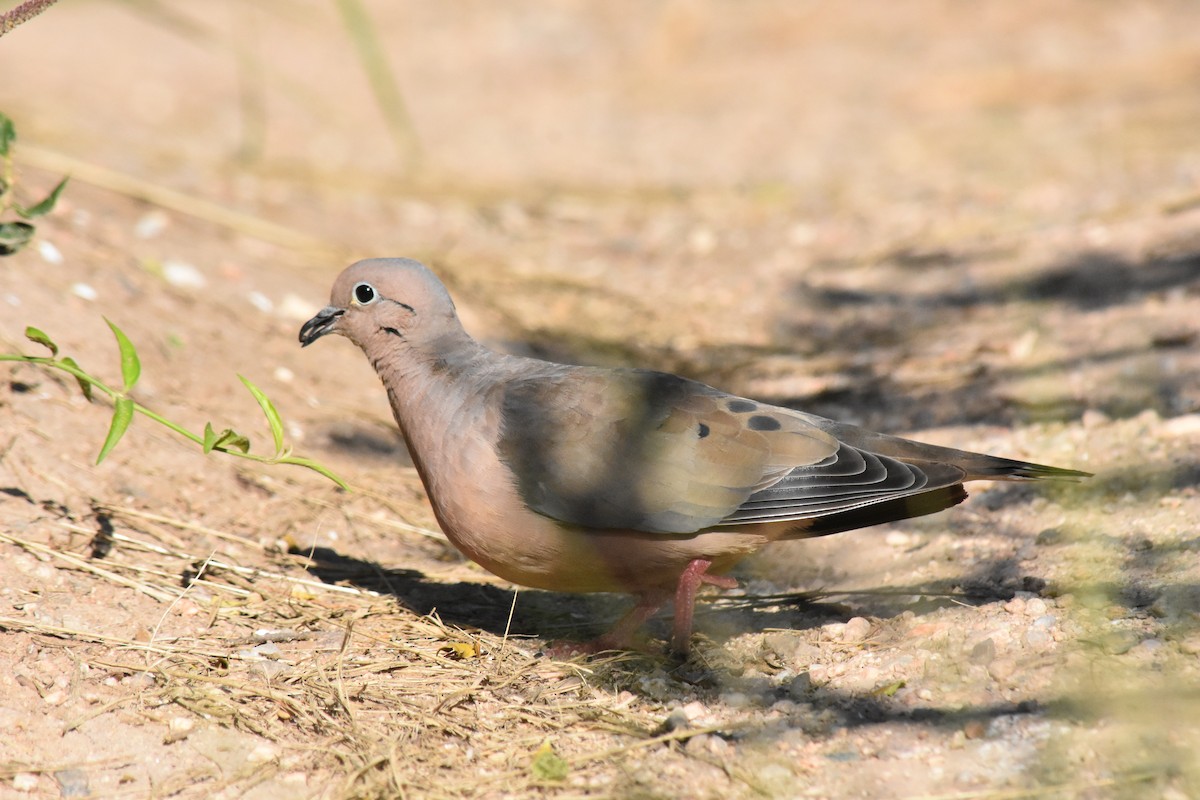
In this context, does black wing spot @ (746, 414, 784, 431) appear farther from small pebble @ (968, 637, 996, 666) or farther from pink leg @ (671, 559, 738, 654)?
small pebble @ (968, 637, 996, 666)

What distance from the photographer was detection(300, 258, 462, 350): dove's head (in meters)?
3.79

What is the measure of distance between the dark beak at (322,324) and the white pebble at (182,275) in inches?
81.2

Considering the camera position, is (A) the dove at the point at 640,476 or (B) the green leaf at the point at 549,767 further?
(A) the dove at the point at 640,476

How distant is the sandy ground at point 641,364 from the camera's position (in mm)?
2875

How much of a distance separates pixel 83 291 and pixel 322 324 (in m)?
1.62

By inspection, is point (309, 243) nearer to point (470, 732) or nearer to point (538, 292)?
point (538, 292)

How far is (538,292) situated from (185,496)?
3.01 m

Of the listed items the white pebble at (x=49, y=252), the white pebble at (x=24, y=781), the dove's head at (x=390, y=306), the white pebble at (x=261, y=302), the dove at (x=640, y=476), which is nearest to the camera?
the white pebble at (x=24, y=781)

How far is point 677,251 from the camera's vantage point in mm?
7645

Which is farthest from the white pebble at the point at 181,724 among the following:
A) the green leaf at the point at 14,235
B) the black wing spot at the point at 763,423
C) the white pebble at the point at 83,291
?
the white pebble at the point at 83,291

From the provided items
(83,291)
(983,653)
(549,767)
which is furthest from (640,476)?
(83,291)

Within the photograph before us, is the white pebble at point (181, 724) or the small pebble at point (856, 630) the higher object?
the small pebble at point (856, 630)

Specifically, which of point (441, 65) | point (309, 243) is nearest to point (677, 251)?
point (309, 243)

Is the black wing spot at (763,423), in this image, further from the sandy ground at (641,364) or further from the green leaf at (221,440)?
the green leaf at (221,440)
